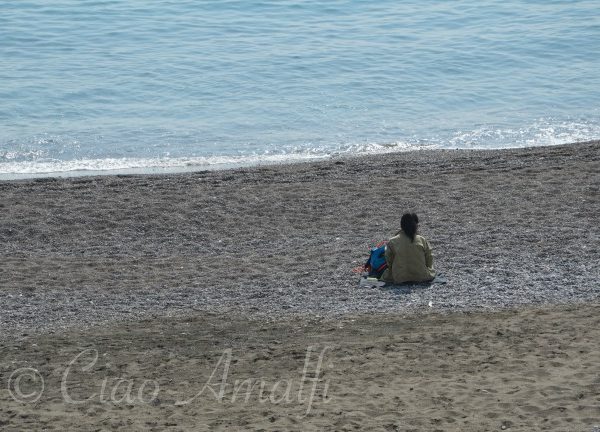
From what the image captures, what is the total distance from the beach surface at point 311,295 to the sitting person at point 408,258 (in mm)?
216

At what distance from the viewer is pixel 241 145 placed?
1959 cm

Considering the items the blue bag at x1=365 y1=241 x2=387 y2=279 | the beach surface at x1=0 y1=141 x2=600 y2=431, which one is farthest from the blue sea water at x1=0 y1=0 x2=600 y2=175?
the blue bag at x1=365 y1=241 x2=387 y2=279

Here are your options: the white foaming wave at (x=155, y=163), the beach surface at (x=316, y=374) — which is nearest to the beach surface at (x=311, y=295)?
the beach surface at (x=316, y=374)

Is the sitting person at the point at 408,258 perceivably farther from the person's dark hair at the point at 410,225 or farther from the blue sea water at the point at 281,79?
the blue sea water at the point at 281,79

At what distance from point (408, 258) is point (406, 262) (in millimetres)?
47

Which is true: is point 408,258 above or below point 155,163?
above

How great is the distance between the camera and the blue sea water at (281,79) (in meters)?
19.7

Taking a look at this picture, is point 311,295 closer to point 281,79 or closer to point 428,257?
point 428,257

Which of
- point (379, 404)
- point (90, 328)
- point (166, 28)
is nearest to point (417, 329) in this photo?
point (379, 404)

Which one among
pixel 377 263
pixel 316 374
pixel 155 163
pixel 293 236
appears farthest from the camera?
pixel 155 163

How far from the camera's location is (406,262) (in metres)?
11.1

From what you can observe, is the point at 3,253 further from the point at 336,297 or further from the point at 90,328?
the point at 336,297

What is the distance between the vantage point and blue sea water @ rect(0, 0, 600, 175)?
64.6 ft

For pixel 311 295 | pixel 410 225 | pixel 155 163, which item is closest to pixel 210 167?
pixel 155 163
